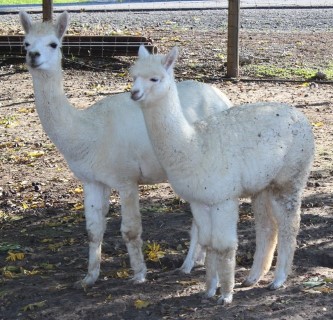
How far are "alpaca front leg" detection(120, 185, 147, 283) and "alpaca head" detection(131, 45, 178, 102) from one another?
1.27 m

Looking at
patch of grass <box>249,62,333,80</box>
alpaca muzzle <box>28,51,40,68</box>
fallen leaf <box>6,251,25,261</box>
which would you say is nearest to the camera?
alpaca muzzle <box>28,51,40,68</box>

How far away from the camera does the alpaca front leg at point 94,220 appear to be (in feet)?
22.1

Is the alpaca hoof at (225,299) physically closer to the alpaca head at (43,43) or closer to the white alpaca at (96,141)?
the white alpaca at (96,141)

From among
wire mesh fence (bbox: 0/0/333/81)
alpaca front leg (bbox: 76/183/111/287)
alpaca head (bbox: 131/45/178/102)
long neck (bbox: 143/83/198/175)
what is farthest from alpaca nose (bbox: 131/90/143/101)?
wire mesh fence (bbox: 0/0/333/81)

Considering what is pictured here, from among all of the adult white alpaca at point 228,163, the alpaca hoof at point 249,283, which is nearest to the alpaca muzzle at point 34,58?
the adult white alpaca at point 228,163

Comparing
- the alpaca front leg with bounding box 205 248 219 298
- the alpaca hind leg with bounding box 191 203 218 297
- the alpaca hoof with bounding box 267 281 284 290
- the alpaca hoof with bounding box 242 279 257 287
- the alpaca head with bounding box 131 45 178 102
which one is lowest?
the alpaca hoof with bounding box 242 279 257 287

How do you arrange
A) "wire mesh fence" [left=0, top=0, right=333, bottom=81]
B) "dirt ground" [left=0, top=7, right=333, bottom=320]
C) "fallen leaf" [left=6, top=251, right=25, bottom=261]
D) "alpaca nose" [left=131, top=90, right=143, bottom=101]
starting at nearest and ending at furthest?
"alpaca nose" [left=131, top=90, right=143, bottom=101]
"dirt ground" [left=0, top=7, right=333, bottom=320]
"fallen leaf" [left=6, top=251, right=25, bottom=261]
"wire mesh fence" [left=0, top=0, right=333, bottom=81]

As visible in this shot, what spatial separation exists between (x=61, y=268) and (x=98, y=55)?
853 cm

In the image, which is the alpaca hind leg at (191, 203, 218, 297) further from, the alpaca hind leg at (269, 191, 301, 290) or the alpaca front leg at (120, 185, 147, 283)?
the alpaca front leg at (120, 185, 147, 283)

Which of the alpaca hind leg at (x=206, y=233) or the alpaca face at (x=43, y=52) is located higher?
the alpaca face at (x=43, y=52)

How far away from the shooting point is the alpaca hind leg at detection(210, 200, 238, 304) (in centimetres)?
595

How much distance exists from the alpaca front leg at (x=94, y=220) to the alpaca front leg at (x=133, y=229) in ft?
0.68

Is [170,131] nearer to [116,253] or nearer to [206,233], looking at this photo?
[206,233]

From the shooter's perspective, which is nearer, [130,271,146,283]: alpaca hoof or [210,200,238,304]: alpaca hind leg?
[210,200,238,304]: alpaca hind leg
